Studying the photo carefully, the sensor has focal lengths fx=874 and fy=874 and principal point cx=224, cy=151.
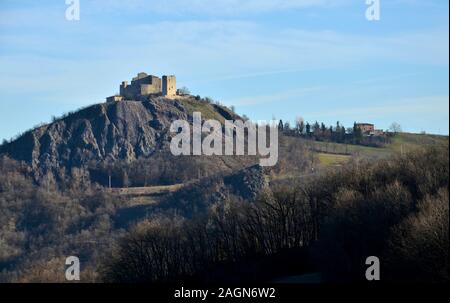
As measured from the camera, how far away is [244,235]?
84062 millimetres

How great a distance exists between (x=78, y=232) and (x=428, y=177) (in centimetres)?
12899

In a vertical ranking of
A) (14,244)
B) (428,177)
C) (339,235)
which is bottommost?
(14,244)

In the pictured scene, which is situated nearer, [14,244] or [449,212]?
[449,212]

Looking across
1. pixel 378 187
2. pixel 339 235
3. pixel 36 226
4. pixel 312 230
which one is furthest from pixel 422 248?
pixel 36 226

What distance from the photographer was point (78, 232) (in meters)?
184

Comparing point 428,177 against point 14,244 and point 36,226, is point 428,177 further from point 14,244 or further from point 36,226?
point 36,226

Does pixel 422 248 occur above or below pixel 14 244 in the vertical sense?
above

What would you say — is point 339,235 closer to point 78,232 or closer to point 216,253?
point 216,253

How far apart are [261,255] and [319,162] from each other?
108908mm

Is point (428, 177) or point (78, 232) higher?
point (428, 177)

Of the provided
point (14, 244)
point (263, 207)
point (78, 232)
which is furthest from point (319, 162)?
point (263, 207)
